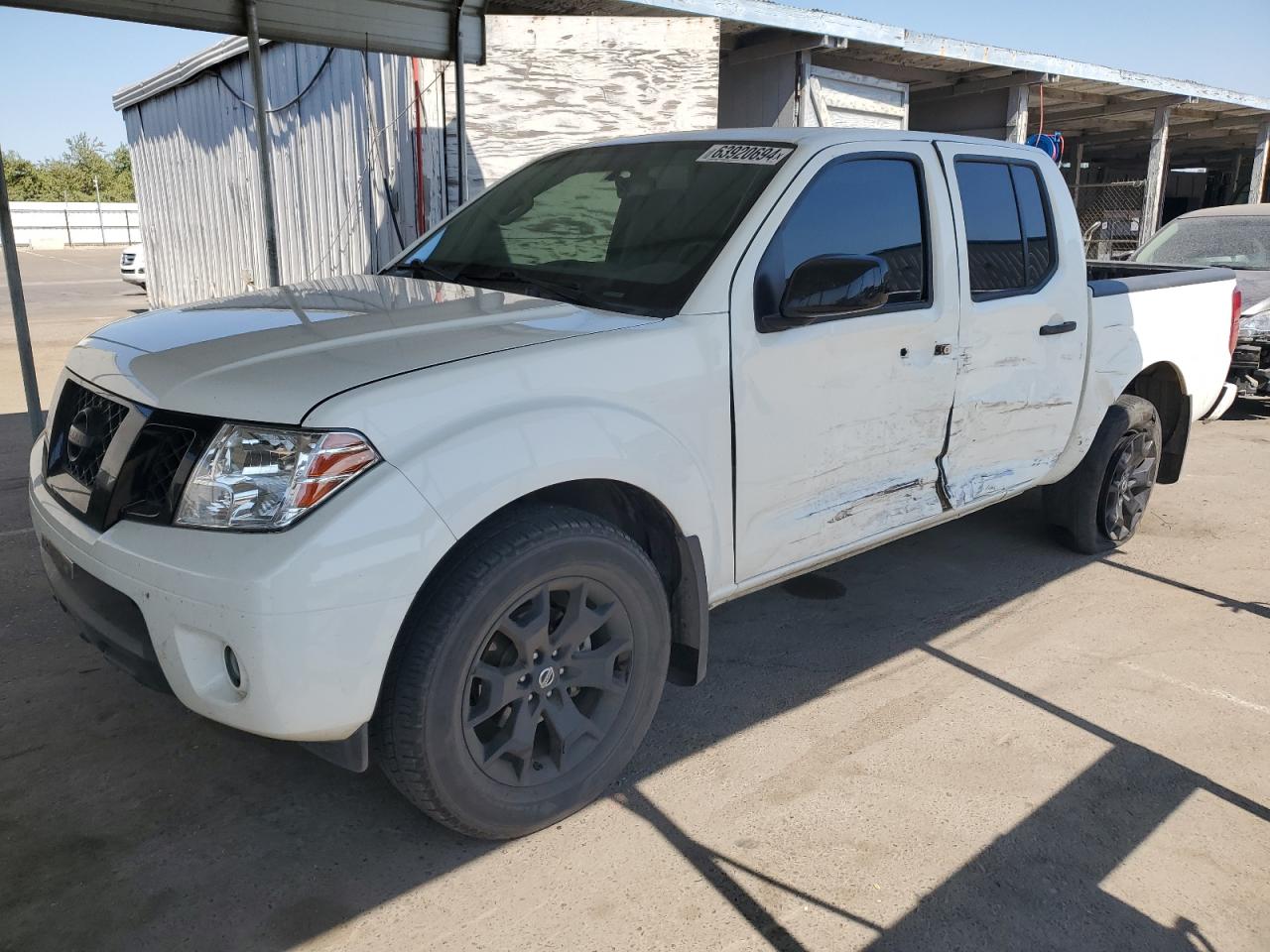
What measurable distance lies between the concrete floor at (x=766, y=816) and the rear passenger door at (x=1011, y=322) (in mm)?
781

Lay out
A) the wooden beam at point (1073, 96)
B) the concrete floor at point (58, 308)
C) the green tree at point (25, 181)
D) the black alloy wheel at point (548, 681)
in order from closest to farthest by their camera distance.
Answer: the black alloy wheel at point (548, 681) < the concrete floor at point (58, 308) < the wooden beam at point (1073, 96) < the green tree at point (25, 181)

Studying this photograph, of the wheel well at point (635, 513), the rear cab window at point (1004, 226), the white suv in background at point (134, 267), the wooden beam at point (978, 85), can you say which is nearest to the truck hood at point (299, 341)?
the wheel well at point (635, 513)

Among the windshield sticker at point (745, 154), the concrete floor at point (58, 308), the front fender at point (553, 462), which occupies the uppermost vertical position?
the windshield sticker at point (745, 154)

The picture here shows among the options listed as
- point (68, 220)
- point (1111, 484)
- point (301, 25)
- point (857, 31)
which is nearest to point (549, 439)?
point (1111, 484)

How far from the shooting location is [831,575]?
4.86 meters

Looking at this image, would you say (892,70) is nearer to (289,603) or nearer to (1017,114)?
(1017,114)

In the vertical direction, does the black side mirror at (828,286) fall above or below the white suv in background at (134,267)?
above

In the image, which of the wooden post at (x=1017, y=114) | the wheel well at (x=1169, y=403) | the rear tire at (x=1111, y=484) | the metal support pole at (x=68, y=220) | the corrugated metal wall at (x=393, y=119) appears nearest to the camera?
the rear tire at (x=1111, y=484)

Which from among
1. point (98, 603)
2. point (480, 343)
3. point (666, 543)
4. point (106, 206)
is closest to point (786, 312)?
point (666, 543)

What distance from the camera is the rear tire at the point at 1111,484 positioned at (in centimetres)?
491

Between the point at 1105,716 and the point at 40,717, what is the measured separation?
3612 mm

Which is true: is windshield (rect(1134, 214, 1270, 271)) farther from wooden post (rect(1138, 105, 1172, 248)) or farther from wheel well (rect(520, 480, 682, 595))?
wheel well (rect(520, 480, 682, 595))

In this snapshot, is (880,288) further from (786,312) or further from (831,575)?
(831,575)

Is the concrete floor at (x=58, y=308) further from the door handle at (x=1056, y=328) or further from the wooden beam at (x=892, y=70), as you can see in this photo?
the wooden beam at (x=892, y=70)
